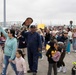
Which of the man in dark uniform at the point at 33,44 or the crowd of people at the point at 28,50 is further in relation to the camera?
the man in dark uniform at the point at 33,44

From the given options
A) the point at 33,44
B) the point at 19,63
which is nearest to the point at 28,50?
the point at 33,44

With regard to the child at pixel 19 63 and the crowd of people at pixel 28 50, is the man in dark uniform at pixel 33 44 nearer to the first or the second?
the crowd of people at pixel 28 50

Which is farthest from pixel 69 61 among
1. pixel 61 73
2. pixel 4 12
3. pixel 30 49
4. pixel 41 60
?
Answer: pixel 4 12

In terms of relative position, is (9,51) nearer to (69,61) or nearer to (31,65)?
(31,65)

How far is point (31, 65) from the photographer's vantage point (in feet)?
27.1

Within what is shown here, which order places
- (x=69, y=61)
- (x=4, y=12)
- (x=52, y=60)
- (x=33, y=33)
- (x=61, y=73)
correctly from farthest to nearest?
(x=4, y=12) → (x=69, y=61) → (x=61, y=73) → (x=33, y=33) → (x=52, y=60)

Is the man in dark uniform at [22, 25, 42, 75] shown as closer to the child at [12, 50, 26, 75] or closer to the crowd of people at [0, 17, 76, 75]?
the crowd of people at [0, 17, 76, 75]

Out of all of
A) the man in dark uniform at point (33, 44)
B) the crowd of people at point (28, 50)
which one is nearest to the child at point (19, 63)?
the crowd of people at point (28, 50)

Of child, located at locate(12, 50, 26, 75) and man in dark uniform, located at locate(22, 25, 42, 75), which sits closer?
child, located at locate(12, 50, 26, 75)

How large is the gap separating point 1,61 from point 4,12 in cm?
1169

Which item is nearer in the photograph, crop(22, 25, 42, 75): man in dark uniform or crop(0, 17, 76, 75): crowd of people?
crop(0, 17, 76, 75): crowd of people

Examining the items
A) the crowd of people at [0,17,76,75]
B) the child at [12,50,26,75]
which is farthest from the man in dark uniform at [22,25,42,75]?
the child at [12,50,26,75]

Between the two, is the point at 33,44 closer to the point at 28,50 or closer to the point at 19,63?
the point at 28,50

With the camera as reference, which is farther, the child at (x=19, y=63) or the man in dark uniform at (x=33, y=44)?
the man in dark uniform at (x=33, y=44)
